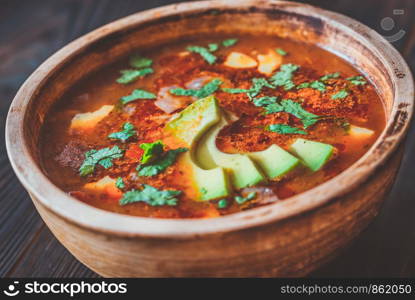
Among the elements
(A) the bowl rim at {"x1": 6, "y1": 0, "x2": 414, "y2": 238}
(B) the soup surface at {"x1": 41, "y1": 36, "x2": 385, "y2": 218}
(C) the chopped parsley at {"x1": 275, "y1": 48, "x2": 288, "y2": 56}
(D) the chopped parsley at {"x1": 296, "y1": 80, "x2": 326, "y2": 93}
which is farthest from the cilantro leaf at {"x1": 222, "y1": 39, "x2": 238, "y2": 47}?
(A) the bowl rim at {"x1": 6, "y1": 0, "x2": 414, "y2": 238}

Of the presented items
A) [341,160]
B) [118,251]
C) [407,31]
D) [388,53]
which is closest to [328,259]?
[341,160]

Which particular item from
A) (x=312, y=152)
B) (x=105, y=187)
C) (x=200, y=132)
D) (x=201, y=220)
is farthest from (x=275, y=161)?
(x=105, y=187)

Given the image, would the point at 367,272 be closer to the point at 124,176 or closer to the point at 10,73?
the point at 124,176

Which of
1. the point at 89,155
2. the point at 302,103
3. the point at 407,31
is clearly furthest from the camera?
the point at 407,31

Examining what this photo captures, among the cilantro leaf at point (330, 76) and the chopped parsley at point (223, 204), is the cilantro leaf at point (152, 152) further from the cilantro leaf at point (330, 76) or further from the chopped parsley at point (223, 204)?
the cilantro leaf at point (330, 76)

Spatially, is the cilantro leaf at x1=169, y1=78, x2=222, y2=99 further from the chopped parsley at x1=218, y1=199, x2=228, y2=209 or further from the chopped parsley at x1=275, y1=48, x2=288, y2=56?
the chopped parsley at x1=218, y1=199, x2=228, y2=209

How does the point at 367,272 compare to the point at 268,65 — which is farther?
the point at 268,65

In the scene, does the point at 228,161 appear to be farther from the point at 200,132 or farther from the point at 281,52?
the point at 281,52
